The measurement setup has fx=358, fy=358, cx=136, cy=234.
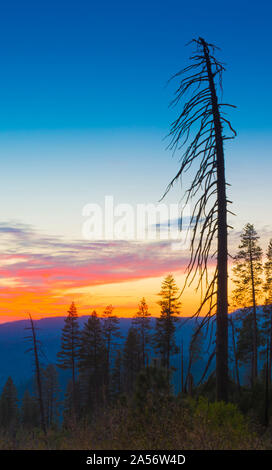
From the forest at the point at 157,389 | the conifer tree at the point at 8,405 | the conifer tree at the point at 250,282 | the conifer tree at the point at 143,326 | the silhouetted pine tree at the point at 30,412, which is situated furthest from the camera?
the silhouetted pine tree at the point at 30,412

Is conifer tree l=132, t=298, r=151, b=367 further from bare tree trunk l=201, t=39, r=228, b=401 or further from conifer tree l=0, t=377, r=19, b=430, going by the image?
bare tree trunk l=201, t=39, r=228, b=401

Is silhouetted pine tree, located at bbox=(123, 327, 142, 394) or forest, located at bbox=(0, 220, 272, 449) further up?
forest, located at bbox=(0, 220, 272, 449)

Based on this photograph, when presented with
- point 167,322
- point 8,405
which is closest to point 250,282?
A: point 167,322

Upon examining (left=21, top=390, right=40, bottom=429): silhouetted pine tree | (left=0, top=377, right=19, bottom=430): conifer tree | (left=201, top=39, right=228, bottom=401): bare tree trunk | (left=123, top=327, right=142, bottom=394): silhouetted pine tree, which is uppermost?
(left=201, top=39, right=228, bottom=401): bare tree trunk

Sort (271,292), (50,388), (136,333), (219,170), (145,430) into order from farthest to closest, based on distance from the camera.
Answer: (50,388) < (136,333) < (271,292) < (219,170) < (145,430)

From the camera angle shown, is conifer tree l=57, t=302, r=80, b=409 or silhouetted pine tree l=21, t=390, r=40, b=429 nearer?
conifer tree l=57, t=302, r=80, b=409

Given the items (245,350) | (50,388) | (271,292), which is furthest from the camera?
(50,388)

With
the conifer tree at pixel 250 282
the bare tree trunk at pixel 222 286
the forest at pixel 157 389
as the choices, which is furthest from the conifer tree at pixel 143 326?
the bare tree trunk at pixel 222 286

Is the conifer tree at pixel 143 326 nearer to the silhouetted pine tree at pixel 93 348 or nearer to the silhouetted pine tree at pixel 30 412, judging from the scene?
the silhouetted pine tree at pixel 93 348

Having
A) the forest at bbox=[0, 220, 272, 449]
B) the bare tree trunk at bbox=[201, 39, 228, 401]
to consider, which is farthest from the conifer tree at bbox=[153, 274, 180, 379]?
the bare tree trunk at bbox=[201, 39, 228, 401]

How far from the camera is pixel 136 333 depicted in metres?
52.4
